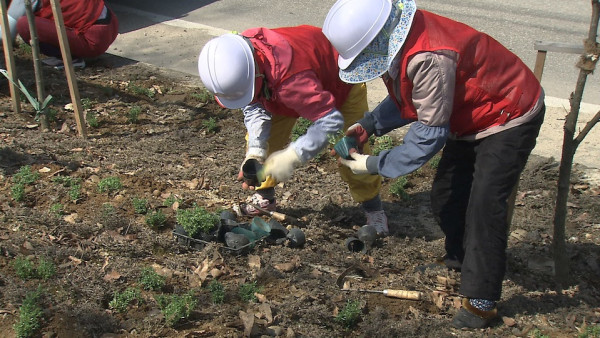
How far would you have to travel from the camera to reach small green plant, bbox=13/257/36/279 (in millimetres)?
3746

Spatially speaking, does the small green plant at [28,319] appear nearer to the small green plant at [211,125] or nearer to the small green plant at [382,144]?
the small green plant at [211,125]

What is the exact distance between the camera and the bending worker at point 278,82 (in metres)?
3.76

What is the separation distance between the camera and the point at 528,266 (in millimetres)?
4250

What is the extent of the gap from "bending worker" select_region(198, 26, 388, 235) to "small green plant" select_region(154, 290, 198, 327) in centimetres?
85

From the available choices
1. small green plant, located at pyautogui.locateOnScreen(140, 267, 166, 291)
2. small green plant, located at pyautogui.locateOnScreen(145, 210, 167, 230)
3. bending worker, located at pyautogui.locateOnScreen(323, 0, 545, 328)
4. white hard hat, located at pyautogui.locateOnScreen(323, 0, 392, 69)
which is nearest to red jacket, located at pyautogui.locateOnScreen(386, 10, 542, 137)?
Result: bending worker, located at pyautogui.locateOnScreen(323, 0, 545, 328)

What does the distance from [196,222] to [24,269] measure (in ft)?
3.14

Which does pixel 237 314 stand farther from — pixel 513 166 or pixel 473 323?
pixel 513 166

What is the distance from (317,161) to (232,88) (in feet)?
6.17

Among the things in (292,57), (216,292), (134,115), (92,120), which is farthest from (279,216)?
(92,120)

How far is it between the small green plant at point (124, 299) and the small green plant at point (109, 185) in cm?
133

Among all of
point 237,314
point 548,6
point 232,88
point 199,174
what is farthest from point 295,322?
point 548,6

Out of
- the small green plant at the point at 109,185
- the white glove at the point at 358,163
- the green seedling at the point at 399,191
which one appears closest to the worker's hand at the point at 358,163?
the white glove at the point at 358,163

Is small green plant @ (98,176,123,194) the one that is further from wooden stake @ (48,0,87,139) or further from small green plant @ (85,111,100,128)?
small green plant @ (85,111,100,128)

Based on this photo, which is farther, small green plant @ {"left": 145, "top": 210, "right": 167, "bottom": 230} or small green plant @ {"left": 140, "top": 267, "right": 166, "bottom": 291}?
small green plant @ {"left": 145, "top": 210, "right": 167, "bottom": 230}
